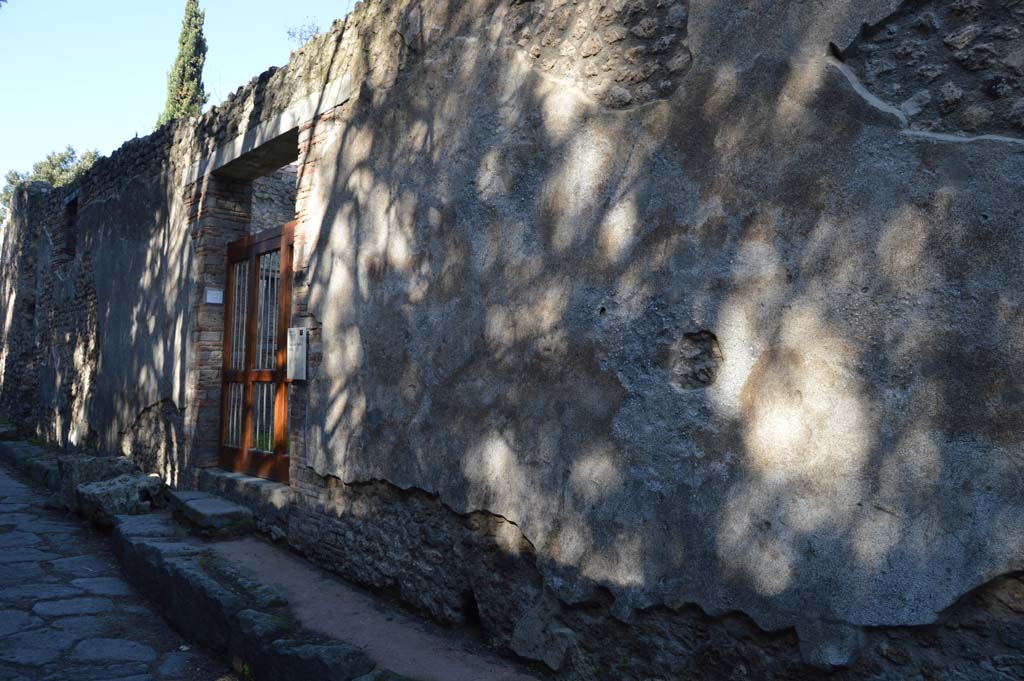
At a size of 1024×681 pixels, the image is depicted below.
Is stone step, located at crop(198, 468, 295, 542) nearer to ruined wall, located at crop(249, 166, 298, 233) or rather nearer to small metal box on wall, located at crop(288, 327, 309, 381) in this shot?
small metal box on wall, located at crop(288, 327, 309, 381)

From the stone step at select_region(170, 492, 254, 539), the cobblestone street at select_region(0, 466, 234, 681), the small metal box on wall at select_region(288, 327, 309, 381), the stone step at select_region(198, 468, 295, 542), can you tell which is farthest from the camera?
the stone step at select_region(170, 492, 254, 539)

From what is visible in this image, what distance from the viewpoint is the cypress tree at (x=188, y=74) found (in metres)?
20.4

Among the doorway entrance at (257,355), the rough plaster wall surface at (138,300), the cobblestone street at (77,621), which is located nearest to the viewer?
the cobblestone street at (77,621)

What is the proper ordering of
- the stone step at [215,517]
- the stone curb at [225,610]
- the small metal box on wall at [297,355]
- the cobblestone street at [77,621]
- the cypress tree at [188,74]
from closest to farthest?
the stone curb at [225,610], the cobblestone street at [77,621], the small metal box on wall at [297,355], the stone step at [215,517], the cypress tree at [188,74]

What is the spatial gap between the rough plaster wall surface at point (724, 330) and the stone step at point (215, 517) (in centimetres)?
165

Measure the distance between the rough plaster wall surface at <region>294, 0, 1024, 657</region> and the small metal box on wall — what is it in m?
0.98

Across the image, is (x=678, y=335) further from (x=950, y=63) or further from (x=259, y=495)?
(x=259, y=495)

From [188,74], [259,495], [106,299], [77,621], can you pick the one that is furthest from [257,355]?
[188,74]

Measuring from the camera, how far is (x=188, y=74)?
20500 mm

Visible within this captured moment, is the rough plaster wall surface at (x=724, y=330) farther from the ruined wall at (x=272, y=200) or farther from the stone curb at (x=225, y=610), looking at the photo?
the ruined wall at (x=272, y=200)

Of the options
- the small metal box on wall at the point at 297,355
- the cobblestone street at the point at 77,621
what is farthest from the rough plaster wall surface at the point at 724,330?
the cobblestone street at the point at 77,621

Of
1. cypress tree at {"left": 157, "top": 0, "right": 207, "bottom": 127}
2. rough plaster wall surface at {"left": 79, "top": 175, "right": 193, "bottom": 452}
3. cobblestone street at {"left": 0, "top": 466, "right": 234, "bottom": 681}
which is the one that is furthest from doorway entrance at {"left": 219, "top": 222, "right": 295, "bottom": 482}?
cypress tree at {"left": 157, "top": 0, "right": 207, "bottom": 127}

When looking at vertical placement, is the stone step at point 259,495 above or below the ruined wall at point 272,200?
below

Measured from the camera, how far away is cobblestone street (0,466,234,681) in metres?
3.31
